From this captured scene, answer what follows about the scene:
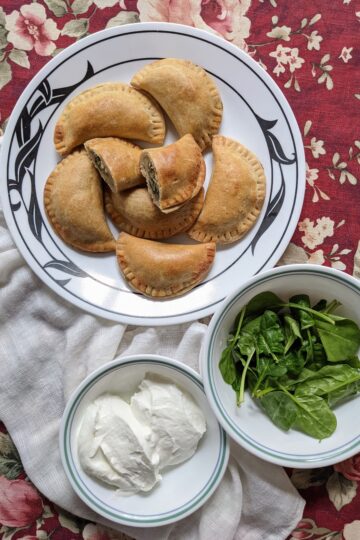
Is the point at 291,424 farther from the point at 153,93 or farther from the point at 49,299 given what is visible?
the point at 153,93

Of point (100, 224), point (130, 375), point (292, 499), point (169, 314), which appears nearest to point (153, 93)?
point (100, 224)

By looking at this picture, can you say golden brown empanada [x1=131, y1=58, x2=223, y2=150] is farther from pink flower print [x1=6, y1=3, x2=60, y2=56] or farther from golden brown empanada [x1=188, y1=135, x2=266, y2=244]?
pink flower print [x1=6, y1=3, x2=60, y2=56]

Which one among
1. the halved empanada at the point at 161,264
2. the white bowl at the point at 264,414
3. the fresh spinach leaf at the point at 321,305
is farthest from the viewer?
the halved empanada at the point at 161,264

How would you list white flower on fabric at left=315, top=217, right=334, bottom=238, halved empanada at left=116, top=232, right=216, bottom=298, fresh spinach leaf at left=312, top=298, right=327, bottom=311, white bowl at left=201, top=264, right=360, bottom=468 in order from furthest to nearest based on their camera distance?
white flower on fabric at left=315, top=217, right=334, bottom=238
halved empanada at left=116, top=232, right=216, bottom=298
fresh spinach leaf at left=312, top=298, right=327, bottom=311
white bowl at left=201, top=264, right=360, bottom=468

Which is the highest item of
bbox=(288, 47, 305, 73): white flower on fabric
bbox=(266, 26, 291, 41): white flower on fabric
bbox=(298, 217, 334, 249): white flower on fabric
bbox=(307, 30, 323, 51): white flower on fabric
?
bbox=(266, 26, 291, 41): white flower on fabric

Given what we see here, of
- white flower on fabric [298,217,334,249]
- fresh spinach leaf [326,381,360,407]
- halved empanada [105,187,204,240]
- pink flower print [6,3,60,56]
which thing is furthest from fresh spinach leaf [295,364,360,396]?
pink flower print [6,3,60,56]

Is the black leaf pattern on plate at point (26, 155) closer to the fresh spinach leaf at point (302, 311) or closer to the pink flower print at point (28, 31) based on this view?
the pink flower print at point (28, 31)

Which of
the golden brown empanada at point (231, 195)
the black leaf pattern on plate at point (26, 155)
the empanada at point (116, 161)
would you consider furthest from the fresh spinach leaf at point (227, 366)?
the black leaf pattern on plate at point (26, 155)
